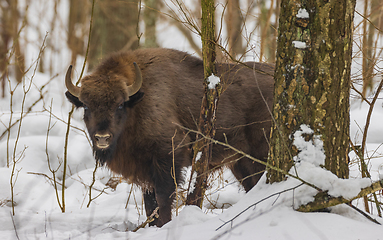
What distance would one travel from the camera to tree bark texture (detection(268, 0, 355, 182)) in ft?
8.00

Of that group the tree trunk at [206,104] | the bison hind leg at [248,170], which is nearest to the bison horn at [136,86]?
the tree trunk at [206,104]

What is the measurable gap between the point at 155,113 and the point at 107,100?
0.59 meters

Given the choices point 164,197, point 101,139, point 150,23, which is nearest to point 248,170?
point 164,197

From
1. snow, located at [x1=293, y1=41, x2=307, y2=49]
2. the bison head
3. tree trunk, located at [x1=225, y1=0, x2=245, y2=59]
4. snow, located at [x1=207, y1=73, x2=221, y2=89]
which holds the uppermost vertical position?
tree trunk, located at [x1=225, y1=0, x2=245, y2=59]

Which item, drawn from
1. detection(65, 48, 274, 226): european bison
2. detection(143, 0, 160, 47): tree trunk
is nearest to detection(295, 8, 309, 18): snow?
detection(65, 48, 274, 226): european bison

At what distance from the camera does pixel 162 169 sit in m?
4.37

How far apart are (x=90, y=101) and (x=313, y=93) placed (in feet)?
8.51

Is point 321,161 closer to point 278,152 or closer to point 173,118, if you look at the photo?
point 278,152

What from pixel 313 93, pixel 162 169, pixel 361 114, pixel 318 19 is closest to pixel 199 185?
pixel 162 169

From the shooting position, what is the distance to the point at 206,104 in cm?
364

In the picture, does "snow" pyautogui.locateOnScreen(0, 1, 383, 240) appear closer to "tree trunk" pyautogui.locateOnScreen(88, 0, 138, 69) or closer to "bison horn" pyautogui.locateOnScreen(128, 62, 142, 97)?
"bison horn" pyautogui.locateOnScreen(128, 62, 142, 97)

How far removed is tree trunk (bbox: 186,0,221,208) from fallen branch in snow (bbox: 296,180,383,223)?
137cm

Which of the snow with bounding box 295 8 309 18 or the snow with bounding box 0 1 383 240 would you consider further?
the snow with bounding box 295 8 309 18

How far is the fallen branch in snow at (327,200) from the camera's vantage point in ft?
7.19
